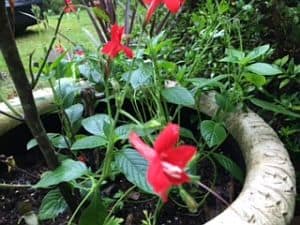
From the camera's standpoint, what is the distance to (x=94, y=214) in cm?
60

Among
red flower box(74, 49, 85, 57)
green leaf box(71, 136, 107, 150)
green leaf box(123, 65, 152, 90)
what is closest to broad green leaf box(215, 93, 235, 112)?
green leaf box(123, 65, 152, 90)

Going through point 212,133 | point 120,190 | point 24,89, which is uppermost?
point 24,89

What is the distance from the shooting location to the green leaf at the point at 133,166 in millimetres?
564

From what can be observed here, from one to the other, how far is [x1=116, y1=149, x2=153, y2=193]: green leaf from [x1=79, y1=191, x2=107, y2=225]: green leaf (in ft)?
0.19

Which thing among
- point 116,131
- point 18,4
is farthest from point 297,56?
point 18,4

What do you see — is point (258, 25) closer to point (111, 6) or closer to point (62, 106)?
point (111, 6)

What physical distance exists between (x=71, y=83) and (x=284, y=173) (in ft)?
1.26

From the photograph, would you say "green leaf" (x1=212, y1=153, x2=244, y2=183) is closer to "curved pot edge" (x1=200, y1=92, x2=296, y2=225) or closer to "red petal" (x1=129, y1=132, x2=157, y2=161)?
"curved pot edge" (x1=200, y1=92, x2=296, y2=225)

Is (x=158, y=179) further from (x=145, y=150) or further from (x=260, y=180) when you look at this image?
(x=260, y=180)

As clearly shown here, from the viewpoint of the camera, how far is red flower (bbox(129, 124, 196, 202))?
35 centimetres

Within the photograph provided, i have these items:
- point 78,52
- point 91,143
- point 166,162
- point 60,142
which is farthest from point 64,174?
point 78,52

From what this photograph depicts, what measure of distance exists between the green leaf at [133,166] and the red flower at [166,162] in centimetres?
20

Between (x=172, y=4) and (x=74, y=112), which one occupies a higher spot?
(x=172, y=4)

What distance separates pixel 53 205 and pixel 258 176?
28 cm
